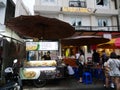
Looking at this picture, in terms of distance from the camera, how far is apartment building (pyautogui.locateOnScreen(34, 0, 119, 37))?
18.8 m

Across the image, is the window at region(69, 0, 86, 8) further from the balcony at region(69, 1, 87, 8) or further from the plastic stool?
the plastic stool

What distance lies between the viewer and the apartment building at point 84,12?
18.8m

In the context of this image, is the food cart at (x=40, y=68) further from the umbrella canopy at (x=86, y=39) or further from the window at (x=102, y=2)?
the window at (x=102, y=2)

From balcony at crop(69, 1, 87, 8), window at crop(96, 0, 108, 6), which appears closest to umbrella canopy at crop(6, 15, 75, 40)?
balcony at crop(69, 1, 87, 8)

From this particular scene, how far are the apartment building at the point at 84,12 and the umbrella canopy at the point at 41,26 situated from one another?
8630 millimetres

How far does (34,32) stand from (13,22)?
2.00 m

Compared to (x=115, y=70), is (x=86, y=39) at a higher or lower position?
higher

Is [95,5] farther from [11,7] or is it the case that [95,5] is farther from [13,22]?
[13,22]

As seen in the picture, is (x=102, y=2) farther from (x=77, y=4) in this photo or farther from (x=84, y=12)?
(x=84, y=12)

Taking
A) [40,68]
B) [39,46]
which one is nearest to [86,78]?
[40,68]

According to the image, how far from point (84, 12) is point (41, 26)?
10.9m

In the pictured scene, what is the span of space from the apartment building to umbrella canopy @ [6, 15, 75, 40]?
8.63 m

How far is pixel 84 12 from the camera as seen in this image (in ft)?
62.8

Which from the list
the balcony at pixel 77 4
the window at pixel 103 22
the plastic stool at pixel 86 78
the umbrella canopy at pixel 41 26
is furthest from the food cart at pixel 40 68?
the window at pixel 103 22
